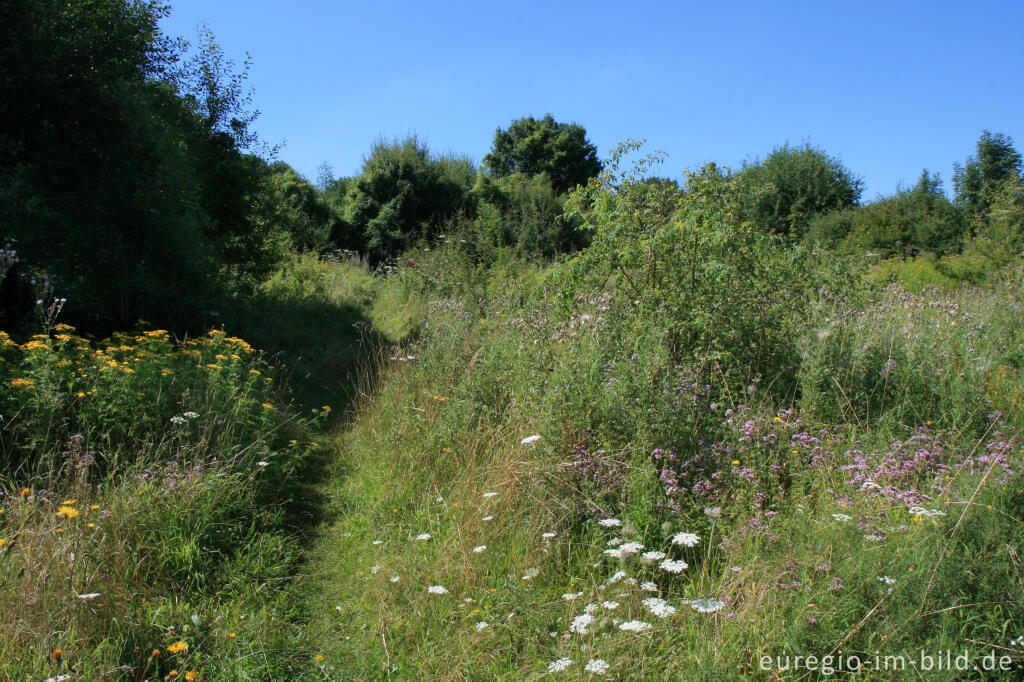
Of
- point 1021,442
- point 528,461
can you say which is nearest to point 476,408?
point 528,461

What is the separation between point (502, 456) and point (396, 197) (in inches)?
616

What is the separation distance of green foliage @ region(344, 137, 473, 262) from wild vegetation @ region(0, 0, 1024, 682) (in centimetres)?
944

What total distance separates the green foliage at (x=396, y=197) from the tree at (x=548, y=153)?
72.4 feet

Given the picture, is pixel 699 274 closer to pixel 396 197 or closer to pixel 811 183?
pixel 396 197

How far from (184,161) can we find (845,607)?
29.7ft

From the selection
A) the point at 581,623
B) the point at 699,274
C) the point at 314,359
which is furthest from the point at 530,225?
the point at 581,623

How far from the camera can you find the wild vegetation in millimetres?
2496

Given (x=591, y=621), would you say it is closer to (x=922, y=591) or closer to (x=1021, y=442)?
(x=922, y=591)

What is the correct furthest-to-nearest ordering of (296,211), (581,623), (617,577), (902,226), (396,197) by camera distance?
(902,226)
(396,197)
(296,211)
(617,577)
(581,623)

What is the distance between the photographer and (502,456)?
4.11m

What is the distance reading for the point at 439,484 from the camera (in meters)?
4.42

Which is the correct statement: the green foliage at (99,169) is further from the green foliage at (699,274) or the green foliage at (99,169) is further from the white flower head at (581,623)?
the white flower head at (581,623)

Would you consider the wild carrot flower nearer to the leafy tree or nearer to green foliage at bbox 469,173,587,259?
green foliage at bbox 469,173,587,259

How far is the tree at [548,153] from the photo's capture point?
1630 inches
